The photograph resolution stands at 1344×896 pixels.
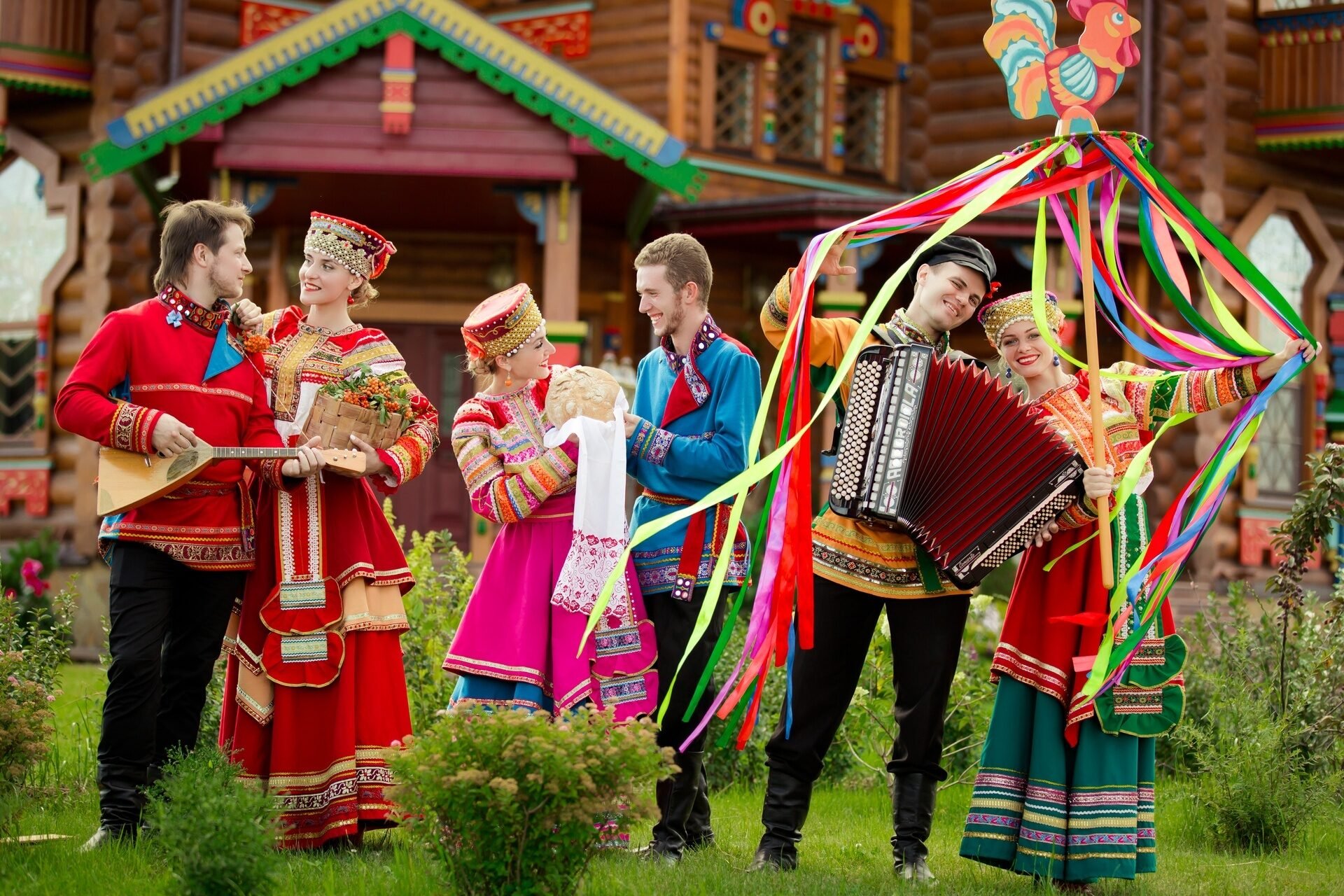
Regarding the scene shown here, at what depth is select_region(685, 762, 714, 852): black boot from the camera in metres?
4.75

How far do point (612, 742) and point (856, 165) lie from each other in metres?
12.5

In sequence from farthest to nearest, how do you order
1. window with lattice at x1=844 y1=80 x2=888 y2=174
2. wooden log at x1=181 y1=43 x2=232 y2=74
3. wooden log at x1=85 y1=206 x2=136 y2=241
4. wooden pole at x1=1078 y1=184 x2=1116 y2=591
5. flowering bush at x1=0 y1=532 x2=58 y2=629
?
window with lattice at x1=844 y1=80 x2=888 y2=174
wooden log at x1=181 y1=43 x2=232 y2=74
wooden log at x1=85 y1=206 x2=136 y2=241
flowering bush at x1=0 y1=532 x2=58 y2=629
wooden pole at x1=1078 y1=184 x2=1116 y2=591

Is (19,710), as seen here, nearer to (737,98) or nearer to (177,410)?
(177,410)

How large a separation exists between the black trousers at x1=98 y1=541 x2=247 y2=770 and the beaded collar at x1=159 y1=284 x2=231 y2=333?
2.33 feet

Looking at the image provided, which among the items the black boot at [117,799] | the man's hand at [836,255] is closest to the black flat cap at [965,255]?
the man's hand at [836,255]

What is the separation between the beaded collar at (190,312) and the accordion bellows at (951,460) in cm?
201

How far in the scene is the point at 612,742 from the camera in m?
3.51

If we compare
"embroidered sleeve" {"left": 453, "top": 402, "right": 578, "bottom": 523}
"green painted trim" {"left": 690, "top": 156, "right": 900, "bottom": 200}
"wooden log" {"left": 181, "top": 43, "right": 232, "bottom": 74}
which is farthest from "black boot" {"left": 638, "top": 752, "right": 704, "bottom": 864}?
"wooden log" {"left": 181, "top": 43, "right": 232, "bottom": 74}

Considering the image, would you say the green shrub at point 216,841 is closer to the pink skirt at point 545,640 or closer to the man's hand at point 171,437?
the pink skirt at point 545,640

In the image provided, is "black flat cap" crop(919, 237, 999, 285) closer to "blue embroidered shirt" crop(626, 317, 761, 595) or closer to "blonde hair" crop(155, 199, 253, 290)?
"blue embroidered shirt" crop(626, 317, 761, 595)

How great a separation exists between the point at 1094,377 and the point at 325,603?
2.42m

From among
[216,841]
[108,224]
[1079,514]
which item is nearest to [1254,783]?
[1079,514]

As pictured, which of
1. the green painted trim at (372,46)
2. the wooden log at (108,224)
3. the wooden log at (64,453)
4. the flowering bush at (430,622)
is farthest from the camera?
the wooden log at (64,453)

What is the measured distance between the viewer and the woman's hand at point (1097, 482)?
4141 millimetres
